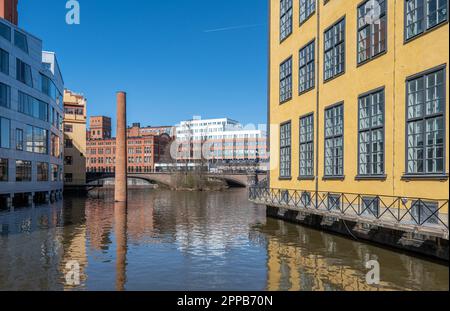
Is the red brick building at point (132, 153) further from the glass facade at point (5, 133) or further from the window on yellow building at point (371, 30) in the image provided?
the window on yellow building at point (371, 30)

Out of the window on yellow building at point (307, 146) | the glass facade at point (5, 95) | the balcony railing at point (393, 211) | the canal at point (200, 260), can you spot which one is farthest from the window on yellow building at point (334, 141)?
the glass facade at point (5, 95)

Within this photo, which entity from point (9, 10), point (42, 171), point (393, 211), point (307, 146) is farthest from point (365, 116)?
point (9, 10)

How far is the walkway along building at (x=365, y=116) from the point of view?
16.8 meters

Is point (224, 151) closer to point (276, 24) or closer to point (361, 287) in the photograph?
point (276, 24)

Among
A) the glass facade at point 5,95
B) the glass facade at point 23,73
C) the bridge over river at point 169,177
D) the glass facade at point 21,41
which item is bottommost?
the bridge over river at point 169,177

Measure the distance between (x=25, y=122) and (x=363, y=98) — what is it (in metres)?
39.5

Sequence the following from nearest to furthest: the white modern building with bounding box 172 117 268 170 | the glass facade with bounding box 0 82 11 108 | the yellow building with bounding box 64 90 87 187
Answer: the glass facade with bounding box 0 82 11 108 < the yellow building with bounding box 64 90 87 187 < the white modern building with bounding box 172 117 268 170

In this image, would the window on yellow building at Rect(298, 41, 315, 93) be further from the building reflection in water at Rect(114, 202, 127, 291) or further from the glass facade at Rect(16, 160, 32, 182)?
the glass facade at Rect(16, 160, 32, 182)

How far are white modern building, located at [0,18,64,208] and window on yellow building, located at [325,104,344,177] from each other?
32.7 metres

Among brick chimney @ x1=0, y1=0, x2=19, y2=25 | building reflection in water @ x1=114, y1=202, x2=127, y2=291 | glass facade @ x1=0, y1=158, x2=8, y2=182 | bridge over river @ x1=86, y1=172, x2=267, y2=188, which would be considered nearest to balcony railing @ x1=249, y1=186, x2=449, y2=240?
building reflection in water @ x1=114, y1=202, x2=127, y2=291

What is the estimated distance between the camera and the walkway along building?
55.1 ft

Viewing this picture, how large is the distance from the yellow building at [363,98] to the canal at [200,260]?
9.11 ft
